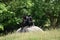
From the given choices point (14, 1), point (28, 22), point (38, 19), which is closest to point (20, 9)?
point (14, 1)

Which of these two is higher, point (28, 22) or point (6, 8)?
point (28, 22)

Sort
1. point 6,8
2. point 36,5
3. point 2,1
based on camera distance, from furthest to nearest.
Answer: point 36,5, point 2,1, point 6,8

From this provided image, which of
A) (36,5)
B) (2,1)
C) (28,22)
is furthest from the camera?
Answer: (36,5)

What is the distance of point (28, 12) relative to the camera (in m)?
28.6

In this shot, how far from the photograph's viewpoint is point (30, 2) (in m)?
28.8

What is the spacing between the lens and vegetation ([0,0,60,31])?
88.5ft

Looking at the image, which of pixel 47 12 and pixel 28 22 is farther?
pixel 47 12

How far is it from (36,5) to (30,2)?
5.61 feet

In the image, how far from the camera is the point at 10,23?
91.5 feet

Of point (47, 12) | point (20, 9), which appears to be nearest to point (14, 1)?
point (20, 9)

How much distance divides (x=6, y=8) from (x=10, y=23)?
242 cm

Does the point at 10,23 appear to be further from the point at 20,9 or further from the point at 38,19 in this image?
the point at 38,19

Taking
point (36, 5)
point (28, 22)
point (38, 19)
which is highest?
point (28, 22)

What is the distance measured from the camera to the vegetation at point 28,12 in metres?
27.0
